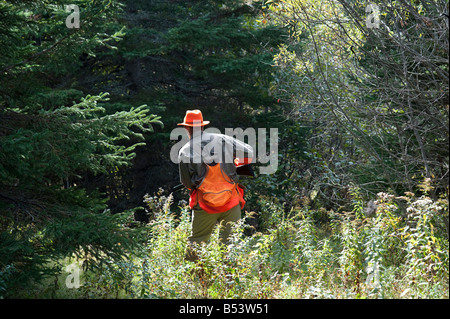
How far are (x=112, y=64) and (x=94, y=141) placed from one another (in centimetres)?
579

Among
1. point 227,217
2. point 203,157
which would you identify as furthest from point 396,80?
point 227,217

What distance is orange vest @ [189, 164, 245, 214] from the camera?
611cm

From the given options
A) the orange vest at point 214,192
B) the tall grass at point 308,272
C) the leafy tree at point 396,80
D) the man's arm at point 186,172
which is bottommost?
the tall grass at point 308,272

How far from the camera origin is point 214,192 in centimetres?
611

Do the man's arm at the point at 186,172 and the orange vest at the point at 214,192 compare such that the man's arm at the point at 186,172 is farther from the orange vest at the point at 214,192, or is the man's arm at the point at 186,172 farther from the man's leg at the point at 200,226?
the man's leg at the point at 200,226

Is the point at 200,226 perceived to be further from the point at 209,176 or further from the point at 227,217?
the point at 209,176

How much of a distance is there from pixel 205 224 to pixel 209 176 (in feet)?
2.00

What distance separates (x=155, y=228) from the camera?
21.9 ft

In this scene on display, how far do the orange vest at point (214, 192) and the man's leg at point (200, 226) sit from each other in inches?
3.1

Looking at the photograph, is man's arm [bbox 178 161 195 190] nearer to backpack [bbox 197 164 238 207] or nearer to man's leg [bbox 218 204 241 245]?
backpack [bbox 197 164 238 207]

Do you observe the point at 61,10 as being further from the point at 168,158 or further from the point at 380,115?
the point at 168,158

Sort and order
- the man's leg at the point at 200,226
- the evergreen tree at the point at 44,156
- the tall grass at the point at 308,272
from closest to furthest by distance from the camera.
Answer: the tall grass at the point at 308,272, the evergreen tree at the point at 44,156, the man's leg at the point at 200,226

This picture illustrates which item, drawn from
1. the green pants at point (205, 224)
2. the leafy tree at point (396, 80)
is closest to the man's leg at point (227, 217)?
the green pants at point (205, 224)

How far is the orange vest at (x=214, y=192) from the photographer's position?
6.11 meters
